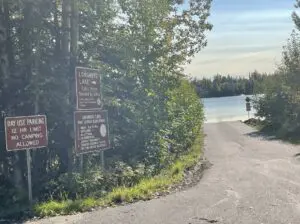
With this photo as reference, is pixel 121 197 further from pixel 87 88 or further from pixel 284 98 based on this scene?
pixel 284 98

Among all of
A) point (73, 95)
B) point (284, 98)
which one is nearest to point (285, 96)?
point (284, 98)

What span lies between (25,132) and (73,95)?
2.18 metres

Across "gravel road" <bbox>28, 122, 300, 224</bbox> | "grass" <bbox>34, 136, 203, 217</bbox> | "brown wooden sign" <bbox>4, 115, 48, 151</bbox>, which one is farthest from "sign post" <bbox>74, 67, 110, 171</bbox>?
"gravel road" <bbox>28, 122, 300, 224</bbox>

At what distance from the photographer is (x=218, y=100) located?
130875mm

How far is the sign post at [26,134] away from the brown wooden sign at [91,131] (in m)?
1.10

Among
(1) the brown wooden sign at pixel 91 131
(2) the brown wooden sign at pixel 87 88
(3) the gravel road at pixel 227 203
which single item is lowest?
(3) the gravel road at pixel 227 203

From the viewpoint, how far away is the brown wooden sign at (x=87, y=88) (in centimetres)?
1153

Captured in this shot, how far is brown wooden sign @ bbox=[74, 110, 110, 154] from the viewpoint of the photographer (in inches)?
453

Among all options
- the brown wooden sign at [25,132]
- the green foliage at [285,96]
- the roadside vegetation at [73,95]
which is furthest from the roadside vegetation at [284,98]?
the brown wooden sign at [25,132]

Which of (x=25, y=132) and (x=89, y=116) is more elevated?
(x=89, y=116)

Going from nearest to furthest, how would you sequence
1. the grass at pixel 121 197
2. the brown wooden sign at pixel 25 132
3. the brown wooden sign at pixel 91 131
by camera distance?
the grass at pixel 121 197
the brown wooden sign at pixel 25 132
the brown wooden sign at pixel 91 131

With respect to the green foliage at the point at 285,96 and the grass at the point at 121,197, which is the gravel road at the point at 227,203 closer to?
the grass at the point at 121,197

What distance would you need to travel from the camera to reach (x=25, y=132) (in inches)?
401

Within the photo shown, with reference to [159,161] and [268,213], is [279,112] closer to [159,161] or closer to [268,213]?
[159,161]
